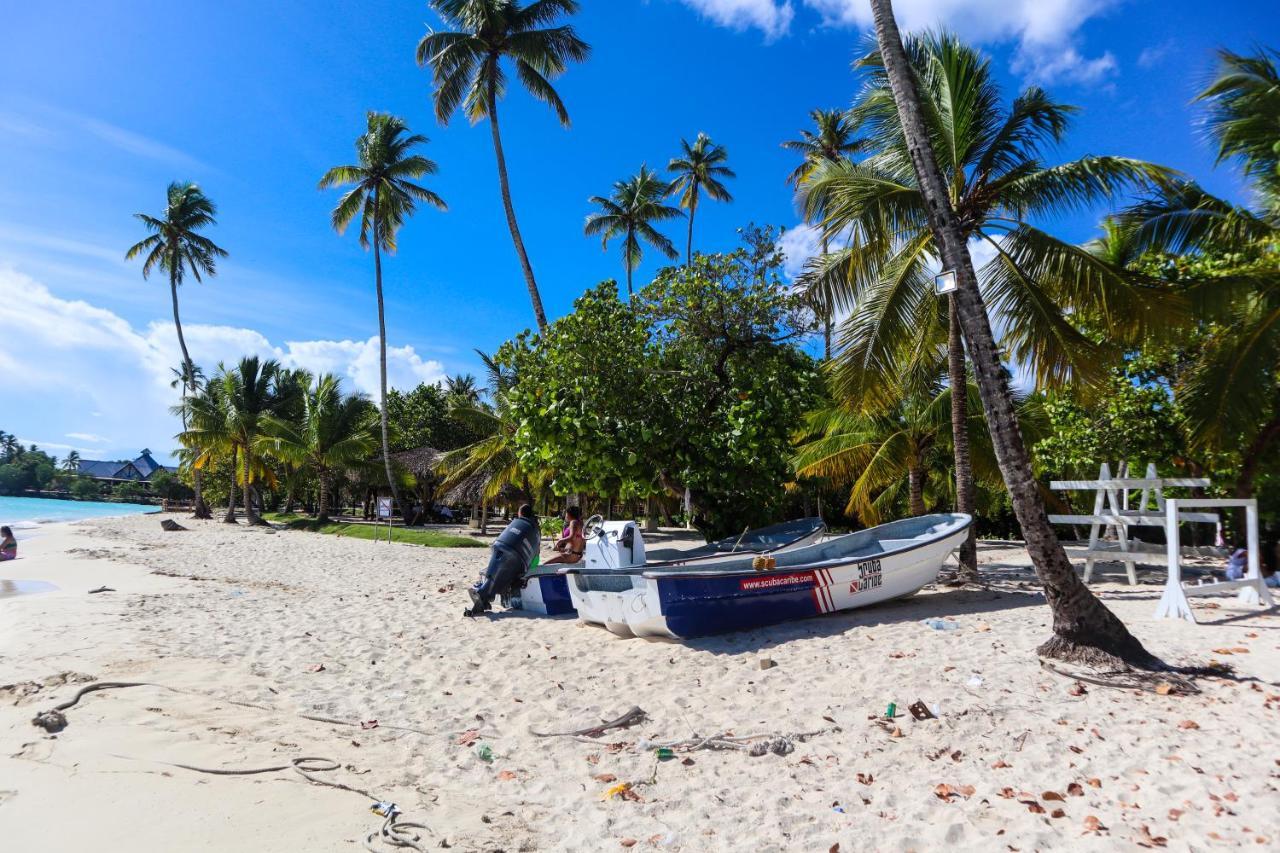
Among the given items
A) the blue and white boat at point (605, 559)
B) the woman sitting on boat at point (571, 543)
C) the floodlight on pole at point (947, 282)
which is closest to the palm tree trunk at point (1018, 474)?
the floodlight on pole at point (947, 282)

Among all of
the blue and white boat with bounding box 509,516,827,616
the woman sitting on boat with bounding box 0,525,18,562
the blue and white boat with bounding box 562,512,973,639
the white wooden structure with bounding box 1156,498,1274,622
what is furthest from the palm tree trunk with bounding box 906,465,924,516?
the woman sitting on boat with bounding box 0,525,18,562

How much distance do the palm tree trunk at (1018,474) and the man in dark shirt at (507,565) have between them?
20.2 feet

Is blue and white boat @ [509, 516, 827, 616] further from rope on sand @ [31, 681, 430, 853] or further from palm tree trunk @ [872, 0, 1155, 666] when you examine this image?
rope on sand @ [31, 681, 430, 853]

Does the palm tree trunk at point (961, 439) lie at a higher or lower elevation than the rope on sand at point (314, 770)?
higher

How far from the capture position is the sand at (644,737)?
11.8 feet

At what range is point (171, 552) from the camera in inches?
763

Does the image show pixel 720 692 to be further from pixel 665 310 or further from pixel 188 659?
pixel 665 310

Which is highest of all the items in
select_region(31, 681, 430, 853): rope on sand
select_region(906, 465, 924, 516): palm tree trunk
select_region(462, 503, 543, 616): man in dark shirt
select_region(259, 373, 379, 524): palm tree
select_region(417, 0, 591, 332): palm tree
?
select_region(417, 0, 591, 332): palm tree

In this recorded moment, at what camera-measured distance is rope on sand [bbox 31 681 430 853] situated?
3537 millimetres

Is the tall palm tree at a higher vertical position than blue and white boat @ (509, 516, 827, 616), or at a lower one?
higher

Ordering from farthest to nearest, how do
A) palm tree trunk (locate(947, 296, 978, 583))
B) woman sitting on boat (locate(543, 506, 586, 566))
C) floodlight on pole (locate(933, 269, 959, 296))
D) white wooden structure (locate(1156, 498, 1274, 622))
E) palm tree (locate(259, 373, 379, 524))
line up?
palm tree (locate(259, 373, 379, 524))
woman sitting on boat (locate(543, 506, 586, 566))
palm tree trunk (locate(947, 296, 978, 583))
white wooden structure (locate(1156, 498, 1274, 622))
floodlight on pole (locate(933, 269, 959, 296))

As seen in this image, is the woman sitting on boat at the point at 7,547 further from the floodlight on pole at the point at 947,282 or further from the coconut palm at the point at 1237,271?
the coconut palm at the point at 1237,271

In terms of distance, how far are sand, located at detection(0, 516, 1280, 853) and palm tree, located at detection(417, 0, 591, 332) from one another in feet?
40.0

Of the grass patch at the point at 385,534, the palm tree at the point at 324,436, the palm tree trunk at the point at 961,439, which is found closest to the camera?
the palm tree trunk at the point at 961,439
